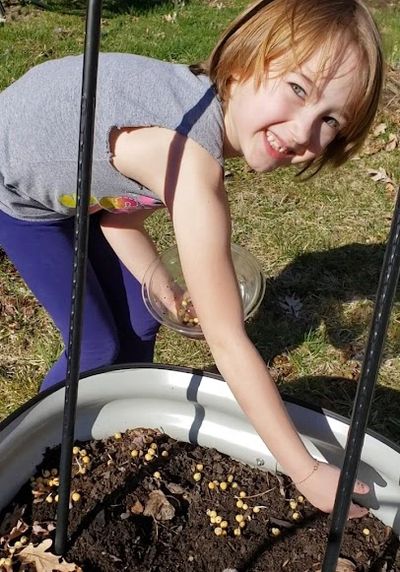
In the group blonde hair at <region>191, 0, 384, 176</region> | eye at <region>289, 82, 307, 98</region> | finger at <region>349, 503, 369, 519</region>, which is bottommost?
finger at <region>349, 503, 369, 519</region>

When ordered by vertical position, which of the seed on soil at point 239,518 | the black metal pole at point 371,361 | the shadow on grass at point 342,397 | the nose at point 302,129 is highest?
the nose at point 302,129

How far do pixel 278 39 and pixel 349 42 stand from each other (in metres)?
0.11

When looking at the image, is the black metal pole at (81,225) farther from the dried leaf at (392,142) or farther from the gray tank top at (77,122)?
the dried leaf at (392,142)

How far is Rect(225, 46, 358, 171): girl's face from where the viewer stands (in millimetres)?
1170

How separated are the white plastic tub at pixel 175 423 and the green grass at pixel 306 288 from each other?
57 centimetres

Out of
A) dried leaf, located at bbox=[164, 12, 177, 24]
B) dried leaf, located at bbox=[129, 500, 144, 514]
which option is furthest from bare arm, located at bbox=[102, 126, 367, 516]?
dried leaf, located at bbox=[164, 12, 177, 24]

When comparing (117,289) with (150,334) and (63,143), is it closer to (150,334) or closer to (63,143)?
(150,334)

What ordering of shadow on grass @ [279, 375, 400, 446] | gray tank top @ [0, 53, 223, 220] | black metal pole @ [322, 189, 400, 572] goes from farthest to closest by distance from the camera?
1. shadow on grass @ [279, 375, 400, 446]
2. gray tank top @ [0, 53, 223, 220]
3. black metal pole @ [322, 189, 400, 572]

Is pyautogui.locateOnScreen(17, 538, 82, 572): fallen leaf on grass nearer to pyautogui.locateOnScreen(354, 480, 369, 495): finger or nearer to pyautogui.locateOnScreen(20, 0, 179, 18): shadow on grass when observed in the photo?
pyautogui.locateOnScreen(354, 480, 369, 495): finger

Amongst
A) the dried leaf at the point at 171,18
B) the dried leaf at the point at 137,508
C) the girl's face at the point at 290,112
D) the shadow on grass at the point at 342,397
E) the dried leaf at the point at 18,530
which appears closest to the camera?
the girl's face at the point at 290,112

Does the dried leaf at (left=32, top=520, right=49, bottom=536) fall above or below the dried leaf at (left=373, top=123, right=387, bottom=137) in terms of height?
below

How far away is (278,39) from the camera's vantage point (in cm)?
121

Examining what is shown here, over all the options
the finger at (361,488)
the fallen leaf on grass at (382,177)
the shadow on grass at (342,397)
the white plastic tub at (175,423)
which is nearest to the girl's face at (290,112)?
the white plastic tub at (175,423)

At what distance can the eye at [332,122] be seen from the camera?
4.00 ft
